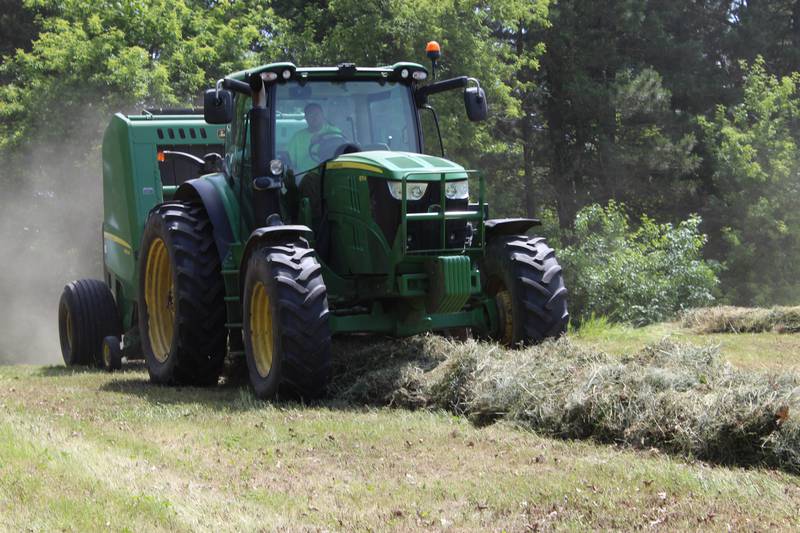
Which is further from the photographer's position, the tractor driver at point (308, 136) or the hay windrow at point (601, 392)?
the tractor driver at point (308, 136)

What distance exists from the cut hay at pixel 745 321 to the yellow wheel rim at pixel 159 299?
6.08 meters

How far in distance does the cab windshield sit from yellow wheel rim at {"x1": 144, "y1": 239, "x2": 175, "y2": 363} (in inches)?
71.6

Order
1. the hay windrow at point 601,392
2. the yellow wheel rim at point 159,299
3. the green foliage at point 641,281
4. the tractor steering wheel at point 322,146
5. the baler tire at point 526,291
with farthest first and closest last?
the green foliage at point 641,281 < the yellow wheel rim at point 159,299 < the tractor steering wheel at point 322,146 < the baler tire at point 526,291 < the hay windrow at point 601,392

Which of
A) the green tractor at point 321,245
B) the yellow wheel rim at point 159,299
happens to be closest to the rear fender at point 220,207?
the green tractor at point 321,245

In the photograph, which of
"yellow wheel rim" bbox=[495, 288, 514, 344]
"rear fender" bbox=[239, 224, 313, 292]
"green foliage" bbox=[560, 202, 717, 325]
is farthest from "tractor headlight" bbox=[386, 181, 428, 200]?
"green foliage" bbox=[560, 202, 717, 325]

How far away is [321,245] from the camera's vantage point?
9758 millimetres

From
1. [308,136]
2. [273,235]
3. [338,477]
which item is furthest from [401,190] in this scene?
[338,477]

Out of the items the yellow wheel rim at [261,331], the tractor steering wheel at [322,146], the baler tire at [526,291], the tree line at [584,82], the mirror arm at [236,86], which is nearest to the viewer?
the yellow wheel rim at [261,331]

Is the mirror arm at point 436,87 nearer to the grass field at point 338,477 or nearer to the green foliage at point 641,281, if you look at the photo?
the grass field at point 338,477

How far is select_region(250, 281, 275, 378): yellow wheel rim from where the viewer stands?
916 cm

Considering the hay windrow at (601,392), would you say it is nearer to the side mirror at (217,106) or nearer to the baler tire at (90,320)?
the side mirror at (217,106)

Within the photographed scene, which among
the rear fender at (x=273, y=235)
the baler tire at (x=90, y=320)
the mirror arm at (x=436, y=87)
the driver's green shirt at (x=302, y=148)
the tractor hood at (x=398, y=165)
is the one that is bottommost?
the baler tire at (x=90, y=320)

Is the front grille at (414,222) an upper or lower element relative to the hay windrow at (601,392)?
upper

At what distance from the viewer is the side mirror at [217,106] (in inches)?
377
